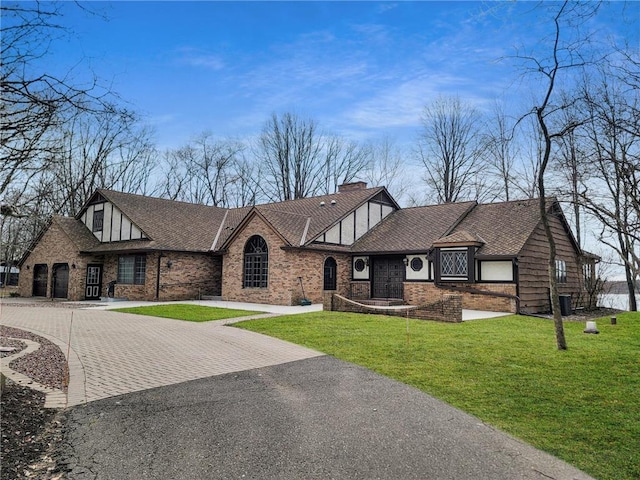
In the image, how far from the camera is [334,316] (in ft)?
53.4

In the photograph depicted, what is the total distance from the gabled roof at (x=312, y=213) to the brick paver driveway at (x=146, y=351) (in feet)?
26.8

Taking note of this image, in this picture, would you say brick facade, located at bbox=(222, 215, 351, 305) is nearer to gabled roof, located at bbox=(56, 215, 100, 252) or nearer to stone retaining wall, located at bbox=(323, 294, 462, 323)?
stone retaining wall, located at bbox=(323, 294, 462, 323)

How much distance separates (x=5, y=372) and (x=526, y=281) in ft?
60.2

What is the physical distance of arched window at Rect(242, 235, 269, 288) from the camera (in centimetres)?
2253

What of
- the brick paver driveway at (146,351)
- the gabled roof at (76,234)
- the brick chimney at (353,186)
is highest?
the brick chimney at (353,186)

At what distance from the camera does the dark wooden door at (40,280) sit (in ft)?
95.3

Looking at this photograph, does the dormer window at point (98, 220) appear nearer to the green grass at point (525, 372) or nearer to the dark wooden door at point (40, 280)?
the dark wooden door at point (40, 280)

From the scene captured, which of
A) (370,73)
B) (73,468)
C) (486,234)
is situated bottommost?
(73,468)

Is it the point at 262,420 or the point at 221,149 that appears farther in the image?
the point at 221,149

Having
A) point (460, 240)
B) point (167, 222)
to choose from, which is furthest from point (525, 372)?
point (167, 222)

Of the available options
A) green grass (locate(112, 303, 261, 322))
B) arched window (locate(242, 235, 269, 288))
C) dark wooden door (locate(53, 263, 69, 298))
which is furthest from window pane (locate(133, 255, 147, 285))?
arched window (locate(242, 235, 269, 288))

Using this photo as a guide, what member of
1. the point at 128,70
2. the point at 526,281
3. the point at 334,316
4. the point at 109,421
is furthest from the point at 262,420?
the point at 526,281

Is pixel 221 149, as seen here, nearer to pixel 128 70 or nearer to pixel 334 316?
pixel 334 316

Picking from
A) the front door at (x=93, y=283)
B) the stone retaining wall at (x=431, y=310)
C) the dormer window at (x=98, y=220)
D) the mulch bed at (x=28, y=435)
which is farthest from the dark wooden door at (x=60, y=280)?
the mulch bed at (x=28, y=435)
